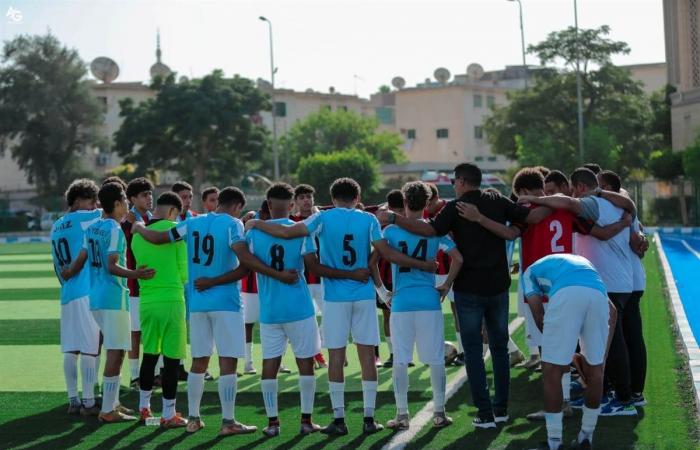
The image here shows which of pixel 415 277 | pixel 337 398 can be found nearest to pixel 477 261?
pixel 415 277

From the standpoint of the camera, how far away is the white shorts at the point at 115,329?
9.38 metres

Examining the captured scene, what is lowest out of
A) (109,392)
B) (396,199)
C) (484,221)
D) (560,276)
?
(109,392)

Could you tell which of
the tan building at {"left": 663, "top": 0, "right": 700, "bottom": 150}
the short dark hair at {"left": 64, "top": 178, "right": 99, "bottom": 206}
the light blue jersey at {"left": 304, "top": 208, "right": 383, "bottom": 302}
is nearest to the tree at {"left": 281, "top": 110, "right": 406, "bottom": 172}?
the tan building at {"left": 663, "top": 0, "right": 700, "bottom": 150}

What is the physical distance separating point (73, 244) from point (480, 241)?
12.3ft

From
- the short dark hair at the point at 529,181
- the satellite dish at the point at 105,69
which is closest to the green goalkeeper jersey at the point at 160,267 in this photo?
the short dark hair at the point at 529,181

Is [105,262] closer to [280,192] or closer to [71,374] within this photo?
[71,374]

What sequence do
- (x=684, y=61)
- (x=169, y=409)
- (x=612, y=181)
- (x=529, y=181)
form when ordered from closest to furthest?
(x=169, y=409), (x=529, y=181), (x=612, y=181), (x=684, y=61)

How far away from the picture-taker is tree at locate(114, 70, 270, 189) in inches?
2655

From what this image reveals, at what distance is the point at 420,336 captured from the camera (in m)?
8.70

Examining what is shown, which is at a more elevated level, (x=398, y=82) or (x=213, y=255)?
(x=398, y=82)

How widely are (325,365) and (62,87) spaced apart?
2640 inches

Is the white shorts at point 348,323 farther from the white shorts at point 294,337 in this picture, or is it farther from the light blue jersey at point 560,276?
the light blue jersey at point 560,276

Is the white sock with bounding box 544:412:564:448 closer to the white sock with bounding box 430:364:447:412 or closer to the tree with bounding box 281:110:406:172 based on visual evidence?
the white sock with bounding box 430:364:447:412

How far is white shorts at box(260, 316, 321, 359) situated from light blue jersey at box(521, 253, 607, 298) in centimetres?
191
